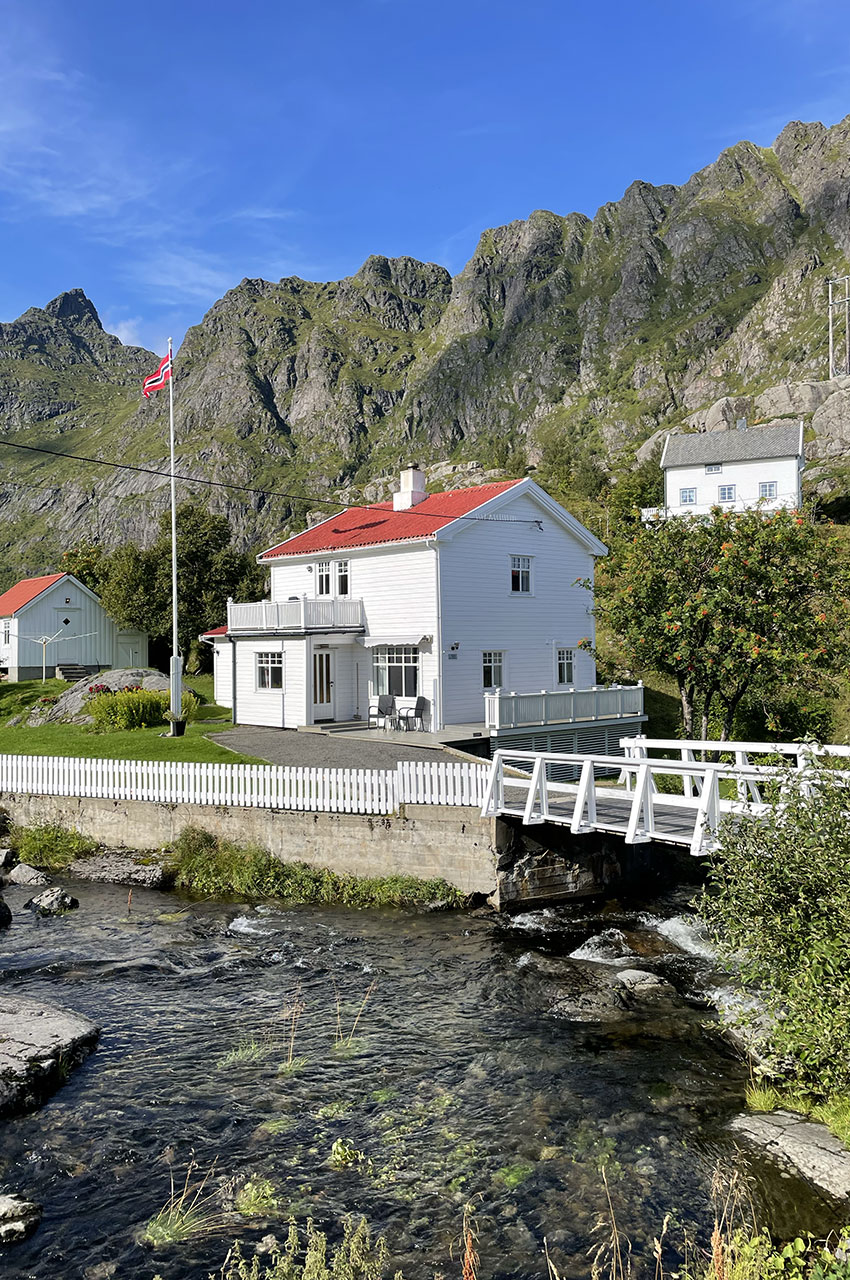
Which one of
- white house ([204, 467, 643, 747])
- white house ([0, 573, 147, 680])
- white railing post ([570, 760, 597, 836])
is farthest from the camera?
white house ([0, 573, 147, 680])

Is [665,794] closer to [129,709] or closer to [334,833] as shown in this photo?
[334,833]

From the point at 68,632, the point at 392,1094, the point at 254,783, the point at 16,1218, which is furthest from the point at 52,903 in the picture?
the point at 68,632

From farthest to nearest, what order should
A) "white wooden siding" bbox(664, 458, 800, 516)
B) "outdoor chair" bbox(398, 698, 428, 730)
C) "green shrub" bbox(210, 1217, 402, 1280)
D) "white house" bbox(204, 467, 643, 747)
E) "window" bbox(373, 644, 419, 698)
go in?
"white wooden siding" bbox(664, 458, 800, 516) → "window" bbox(373, 644, 419, 698) → "white house" bbox(204, 467, 643, 747) → "outdoor chair" bbox(398, 698, 428, 730) → "green shrub" bbox(210, 1217, 402, 1280)

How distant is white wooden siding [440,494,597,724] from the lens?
97.0 feet

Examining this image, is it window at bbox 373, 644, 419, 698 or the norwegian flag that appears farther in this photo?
window at bbox 373, 644, 419, 698

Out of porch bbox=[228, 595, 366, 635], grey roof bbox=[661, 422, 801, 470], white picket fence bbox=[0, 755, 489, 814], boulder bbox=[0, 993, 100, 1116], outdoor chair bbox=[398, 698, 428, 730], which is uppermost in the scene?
grey roof bbox=[661, 422, 801, 470]

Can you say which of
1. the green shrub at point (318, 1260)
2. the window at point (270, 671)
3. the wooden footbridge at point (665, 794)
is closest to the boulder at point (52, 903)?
the wooden footbridge at point (665, 794)

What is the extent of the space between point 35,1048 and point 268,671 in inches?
894

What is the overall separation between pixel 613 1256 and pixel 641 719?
2403cm

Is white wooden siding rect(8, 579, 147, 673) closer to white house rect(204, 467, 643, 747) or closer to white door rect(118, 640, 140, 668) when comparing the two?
white door rect(118, 640, 140, 668)

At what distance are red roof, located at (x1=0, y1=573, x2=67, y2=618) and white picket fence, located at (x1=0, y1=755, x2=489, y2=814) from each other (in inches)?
1255

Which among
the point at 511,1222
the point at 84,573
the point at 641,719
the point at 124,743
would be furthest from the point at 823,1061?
the point at 84,573

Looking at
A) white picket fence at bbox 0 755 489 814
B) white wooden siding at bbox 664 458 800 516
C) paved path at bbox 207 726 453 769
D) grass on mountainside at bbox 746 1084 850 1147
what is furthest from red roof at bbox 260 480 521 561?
white wooden siding at bbox 664 458 800 516

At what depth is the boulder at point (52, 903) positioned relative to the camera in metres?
17.2
